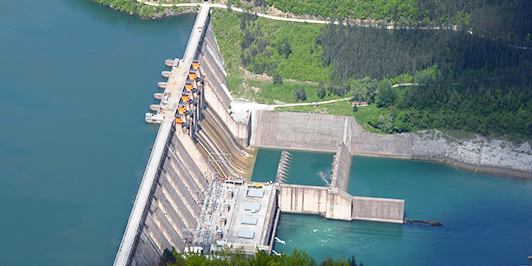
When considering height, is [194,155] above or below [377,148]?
below

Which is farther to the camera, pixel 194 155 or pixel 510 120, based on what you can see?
pixel 510 120

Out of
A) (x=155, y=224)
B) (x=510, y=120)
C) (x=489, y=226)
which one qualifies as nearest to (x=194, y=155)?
(x=155, y=224)

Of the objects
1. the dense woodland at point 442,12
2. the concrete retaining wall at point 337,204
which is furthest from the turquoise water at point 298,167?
the dense woodland at point 442,12

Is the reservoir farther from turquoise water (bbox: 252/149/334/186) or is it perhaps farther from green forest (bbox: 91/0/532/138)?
green forest (bbox: 91/0/532/138)

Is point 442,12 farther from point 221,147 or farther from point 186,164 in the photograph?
point 186,164

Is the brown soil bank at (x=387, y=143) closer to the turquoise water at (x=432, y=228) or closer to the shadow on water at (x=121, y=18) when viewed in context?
the turquoise water at (x=432, y=228)

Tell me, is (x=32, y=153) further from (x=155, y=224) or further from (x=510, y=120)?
(x=510, y=120)

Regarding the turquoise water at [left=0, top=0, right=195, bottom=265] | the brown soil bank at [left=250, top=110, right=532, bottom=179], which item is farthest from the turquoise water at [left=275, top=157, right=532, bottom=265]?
the turquoise water at [left=0, top=0, right=195, bottom=265]
